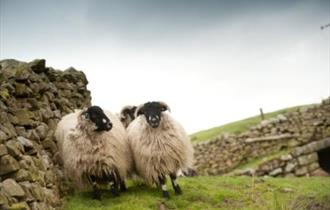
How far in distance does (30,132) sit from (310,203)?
552 centimetres

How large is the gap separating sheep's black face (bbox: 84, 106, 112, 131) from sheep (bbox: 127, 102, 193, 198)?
73 centimetres

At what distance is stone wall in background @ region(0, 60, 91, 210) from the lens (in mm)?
6168

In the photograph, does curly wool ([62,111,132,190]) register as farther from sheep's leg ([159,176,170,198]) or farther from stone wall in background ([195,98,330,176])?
stone wall in background ([195,98,330,176])

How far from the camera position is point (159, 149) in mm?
9117

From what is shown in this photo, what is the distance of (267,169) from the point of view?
18.4 meters

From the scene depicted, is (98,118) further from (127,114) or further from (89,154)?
(127,114)

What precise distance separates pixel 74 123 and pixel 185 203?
258 cm

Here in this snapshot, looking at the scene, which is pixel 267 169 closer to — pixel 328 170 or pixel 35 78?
pixel 328 170

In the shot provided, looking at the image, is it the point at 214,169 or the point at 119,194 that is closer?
the point at 119,194

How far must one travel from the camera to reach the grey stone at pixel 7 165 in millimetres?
6043

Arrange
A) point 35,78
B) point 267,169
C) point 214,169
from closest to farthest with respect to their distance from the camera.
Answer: point 35,78
point 267,169
point 214,169

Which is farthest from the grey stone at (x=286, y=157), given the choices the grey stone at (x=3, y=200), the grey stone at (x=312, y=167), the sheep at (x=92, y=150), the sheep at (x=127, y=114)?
the grey stone at (x=3, y=200)

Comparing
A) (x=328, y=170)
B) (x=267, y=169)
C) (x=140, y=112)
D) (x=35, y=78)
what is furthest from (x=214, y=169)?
(x=35, y=78)

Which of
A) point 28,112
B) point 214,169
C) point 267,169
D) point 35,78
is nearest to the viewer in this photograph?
point 28,112
